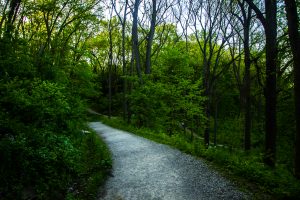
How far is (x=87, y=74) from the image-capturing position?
2558 centimetres

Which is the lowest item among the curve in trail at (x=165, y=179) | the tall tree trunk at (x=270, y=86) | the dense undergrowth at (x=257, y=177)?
the curve in trail at (x=165, y=179)

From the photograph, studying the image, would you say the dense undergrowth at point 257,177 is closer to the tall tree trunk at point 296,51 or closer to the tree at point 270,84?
the tree at point 270,84

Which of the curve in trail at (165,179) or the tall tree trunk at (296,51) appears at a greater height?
the tall tree trunk at (296,51)

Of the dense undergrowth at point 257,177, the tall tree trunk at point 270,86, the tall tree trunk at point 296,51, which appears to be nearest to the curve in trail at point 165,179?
the dense undergrowth at point 257,177

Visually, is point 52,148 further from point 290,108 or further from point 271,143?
point 290,108

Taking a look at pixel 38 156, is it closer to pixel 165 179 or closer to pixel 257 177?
pixel 165 179

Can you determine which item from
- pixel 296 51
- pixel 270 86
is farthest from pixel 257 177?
pixel 270 86

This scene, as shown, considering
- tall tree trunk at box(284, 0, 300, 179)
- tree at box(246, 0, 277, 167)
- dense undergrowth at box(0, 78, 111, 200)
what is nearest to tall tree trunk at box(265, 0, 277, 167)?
tree at box(246, 0, 277, 167)

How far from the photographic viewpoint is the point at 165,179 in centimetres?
729

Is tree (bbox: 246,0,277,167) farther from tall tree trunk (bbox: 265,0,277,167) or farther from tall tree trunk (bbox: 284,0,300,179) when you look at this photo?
tall tree trunk (bbox: 284,0,300,179)

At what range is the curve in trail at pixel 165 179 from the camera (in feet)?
20.6

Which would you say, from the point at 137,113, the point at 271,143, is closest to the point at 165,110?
the point at 137,113

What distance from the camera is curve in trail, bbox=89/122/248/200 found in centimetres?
628

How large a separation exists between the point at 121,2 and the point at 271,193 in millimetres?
19925
